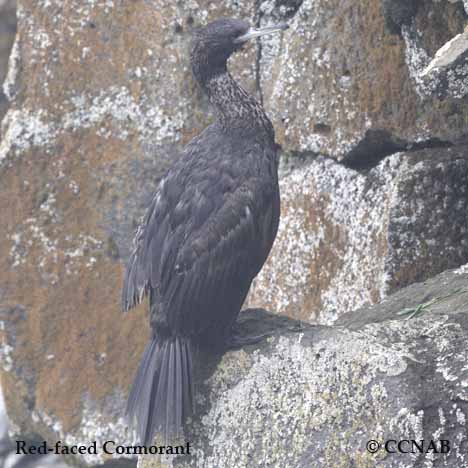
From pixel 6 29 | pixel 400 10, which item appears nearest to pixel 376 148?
pixel 400 10

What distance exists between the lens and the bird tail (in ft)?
11.8

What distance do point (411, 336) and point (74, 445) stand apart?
1.94 meters

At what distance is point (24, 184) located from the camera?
4.98 m

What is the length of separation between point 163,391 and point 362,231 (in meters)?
1.05

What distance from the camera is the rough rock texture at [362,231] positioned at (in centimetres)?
416

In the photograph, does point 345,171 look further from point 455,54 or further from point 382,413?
point 382,413

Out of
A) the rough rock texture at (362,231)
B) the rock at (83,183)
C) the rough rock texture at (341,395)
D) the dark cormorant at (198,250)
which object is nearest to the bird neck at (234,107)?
the dark cormorant at (198,250)

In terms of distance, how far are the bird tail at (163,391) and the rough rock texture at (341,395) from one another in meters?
0.06

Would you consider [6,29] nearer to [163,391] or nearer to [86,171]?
[86,171]

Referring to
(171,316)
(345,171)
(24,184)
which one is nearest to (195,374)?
(171,316)

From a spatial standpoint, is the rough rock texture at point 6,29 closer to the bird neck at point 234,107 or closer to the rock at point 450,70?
the bird neck at point 234,107

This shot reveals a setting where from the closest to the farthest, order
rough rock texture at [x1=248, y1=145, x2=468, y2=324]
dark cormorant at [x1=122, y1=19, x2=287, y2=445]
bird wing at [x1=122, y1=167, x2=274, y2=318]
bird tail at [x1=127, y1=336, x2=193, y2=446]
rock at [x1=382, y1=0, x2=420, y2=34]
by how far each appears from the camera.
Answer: bird tail at [x1=127, y1=336, x2=193, y2=446] < dark cormorant at [x1=122, y1=19, x2=287, y2=445] < bird wing at [x1=122, y1=167, x2=274, y2=318] < rock at [x1=382, y1=0, x2=420, y2=34] < rough rock texture at [x1=248, y1=145, x2=468, y2=324]

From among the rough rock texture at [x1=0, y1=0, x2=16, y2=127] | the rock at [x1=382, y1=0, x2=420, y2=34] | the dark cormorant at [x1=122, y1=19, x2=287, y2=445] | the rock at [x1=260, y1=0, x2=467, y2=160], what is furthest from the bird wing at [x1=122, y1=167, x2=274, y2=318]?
the rough rock texture at [x1=0, y1=0, x2=16, y2=127]

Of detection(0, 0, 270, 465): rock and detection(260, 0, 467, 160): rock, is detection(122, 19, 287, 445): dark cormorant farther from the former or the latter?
detection(0, 0, 270, 465): rock
